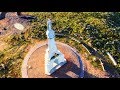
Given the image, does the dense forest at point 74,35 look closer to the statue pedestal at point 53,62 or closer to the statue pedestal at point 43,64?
the statue pedestal at point 43,64

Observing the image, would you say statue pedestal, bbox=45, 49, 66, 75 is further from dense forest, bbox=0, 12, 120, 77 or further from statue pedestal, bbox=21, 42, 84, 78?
dense forest, bbox=0, 12, 120, 77

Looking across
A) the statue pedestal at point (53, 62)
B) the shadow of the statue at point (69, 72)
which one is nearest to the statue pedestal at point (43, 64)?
the shadow of the statue at point (69, 72)

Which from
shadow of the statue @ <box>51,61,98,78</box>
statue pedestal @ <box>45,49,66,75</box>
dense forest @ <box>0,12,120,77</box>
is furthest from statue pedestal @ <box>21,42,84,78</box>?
dense forest @ <box>0,12,120,77</box>

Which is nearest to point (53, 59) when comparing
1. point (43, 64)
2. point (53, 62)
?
point (53, 62)
